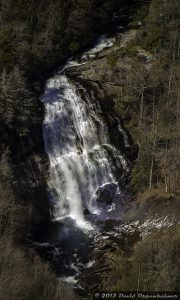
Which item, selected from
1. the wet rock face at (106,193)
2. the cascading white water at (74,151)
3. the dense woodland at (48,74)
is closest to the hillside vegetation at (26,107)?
the dense woodland at (48,74)

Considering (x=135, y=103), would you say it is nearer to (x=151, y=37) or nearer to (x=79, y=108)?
(x=79, y=108)

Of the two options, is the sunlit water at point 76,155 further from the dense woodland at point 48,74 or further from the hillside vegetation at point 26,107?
the dense woodland at point 48,74

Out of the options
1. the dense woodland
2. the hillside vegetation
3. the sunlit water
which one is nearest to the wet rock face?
the sunlit water

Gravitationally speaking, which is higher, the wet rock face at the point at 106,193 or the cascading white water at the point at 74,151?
the cascading white water at the point at 74,151

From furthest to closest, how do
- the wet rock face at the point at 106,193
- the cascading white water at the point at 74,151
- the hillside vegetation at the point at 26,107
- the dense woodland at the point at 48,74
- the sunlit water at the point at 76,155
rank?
the wet rock face at the point at 106,193 < the cascading white water at the point at 74,151 < the sunlit water at the point at 76,155 < the dense woodland at the point at 48,74 < the hillside vegetation at the point at 26,107

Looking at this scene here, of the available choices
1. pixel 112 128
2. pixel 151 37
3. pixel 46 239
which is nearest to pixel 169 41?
pixel 151 37

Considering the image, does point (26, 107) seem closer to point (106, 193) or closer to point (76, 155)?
point (76, 155)

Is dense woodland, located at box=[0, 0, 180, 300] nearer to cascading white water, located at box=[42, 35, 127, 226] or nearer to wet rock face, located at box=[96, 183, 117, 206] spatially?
cascading white water, located at box=[42, 35, 127, 226]
